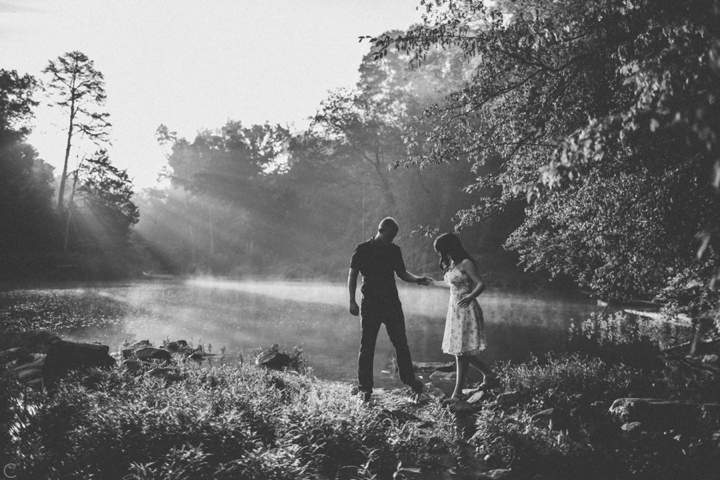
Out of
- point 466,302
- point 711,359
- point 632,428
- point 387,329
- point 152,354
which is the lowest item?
point 152,354

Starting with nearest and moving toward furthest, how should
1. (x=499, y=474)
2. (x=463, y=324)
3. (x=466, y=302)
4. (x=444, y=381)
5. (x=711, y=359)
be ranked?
1. (x=499, y=474)
2. (x=466, y=302)
3. (x=463, y=324)
4. (x=711, y=359)
5. (x=444, y=381)

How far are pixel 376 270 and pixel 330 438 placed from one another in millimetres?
2802

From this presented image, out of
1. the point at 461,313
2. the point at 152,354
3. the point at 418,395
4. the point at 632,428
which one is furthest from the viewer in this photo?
the point at 152,354

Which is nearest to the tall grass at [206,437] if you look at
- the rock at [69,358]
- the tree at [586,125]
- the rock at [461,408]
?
the rock at [461,408]

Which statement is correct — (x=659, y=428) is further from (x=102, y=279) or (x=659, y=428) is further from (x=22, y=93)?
(x=22, y=93)

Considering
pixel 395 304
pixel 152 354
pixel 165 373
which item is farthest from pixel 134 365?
pixel 395 304

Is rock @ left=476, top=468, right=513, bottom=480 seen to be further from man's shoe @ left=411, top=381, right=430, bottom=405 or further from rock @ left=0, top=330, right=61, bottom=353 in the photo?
rock @ left=0, top=330, right=61, bottom=353

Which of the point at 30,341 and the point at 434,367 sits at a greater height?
the point at 434,367

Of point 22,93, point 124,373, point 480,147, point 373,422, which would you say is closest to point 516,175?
point 480,147

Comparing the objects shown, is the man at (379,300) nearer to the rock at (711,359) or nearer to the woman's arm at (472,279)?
the woman's arm at (472,279)

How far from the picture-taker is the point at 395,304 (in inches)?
274

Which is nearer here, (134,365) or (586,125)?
(586,125)

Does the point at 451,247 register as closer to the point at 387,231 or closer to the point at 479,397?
the point at 387,231

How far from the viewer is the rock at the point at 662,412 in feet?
17.2
